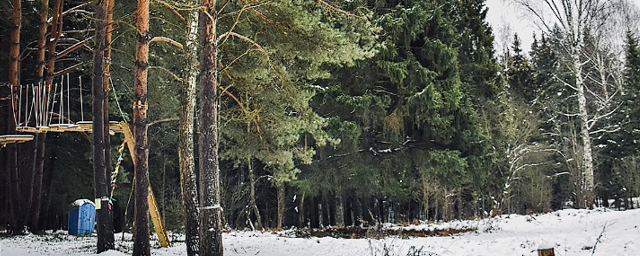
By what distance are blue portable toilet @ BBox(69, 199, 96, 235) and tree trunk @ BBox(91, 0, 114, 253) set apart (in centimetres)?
829

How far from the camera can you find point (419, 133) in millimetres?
21141

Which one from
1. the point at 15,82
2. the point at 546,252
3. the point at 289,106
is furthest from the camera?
the point at 289,106

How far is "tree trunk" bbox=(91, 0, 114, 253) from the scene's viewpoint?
11.2 meters

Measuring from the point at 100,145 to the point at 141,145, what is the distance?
196cm

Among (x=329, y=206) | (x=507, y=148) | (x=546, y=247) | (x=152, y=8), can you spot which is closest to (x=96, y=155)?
(x=152, y=8)

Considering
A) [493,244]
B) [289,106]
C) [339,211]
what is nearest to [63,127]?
[289,106]

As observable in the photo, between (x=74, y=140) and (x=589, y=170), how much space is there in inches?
859

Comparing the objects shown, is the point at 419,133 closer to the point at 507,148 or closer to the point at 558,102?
the point at 507,148

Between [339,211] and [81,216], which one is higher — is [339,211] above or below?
below

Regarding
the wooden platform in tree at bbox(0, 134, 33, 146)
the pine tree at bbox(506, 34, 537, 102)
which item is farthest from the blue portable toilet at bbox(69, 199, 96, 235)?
the pine tree at bbox(506, 34, 537, 102)

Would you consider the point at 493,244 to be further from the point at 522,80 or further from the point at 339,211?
the point at 522,80

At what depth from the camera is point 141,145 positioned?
404 inches

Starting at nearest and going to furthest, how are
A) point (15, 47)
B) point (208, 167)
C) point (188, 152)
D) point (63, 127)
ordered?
point (208, 167), point (188, 152), point (63, 127), point (15, 47)

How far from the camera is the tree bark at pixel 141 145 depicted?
10086mm
